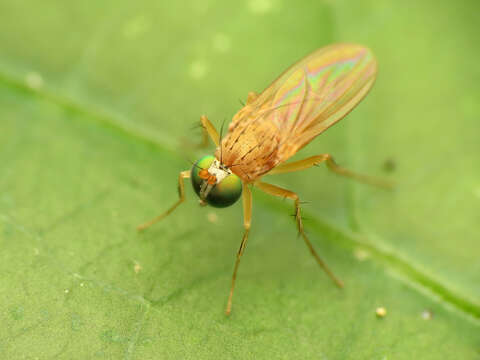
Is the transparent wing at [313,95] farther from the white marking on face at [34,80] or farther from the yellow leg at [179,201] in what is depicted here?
the white marking on face at [34,80]

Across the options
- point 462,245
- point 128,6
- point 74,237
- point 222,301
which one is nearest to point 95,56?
point 128,6

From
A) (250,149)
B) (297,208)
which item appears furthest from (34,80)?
(297,208)

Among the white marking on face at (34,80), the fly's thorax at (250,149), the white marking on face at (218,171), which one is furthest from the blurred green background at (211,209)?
the white marking on face at (218,171)

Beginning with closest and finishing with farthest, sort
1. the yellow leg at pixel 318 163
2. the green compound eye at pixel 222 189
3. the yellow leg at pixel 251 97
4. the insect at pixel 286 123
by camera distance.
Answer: the green compound eye at pixel 222 189
the insect at pixel 286 123
the yellow leg at pixel 318 163
the yellow leg at pixel 251 97

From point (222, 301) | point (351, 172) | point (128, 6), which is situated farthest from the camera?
point (128, 6)

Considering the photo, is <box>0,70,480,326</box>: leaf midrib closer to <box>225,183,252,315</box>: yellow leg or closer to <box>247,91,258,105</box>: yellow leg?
<box>225,183,252,315</box>: yellow leg

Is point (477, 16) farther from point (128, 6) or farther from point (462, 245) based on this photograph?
point (128, 6)
